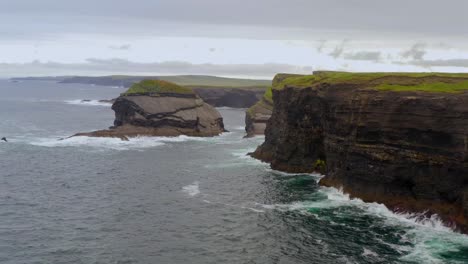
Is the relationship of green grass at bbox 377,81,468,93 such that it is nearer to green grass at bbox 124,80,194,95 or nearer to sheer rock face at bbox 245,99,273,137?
sheer rock face at bbox 245,99,273,137

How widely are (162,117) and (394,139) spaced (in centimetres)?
9571

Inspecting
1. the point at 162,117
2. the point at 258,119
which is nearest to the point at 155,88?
the point at 162,117

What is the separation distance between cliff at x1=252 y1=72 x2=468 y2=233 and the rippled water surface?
10.1ft

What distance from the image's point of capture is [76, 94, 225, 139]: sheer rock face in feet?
501

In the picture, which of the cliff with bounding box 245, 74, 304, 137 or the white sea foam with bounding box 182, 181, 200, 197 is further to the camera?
the cliff with bounding box 245, 74, 304, 137

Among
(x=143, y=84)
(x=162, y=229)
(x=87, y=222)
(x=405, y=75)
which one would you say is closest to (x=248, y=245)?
(x=162, y=229)

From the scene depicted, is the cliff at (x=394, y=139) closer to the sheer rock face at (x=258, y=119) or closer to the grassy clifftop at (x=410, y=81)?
the grassy clifftop at (x=410, y=81)

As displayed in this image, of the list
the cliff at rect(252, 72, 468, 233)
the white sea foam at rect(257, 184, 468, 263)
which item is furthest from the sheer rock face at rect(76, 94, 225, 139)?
the white sea foam at rect(257, 184, 468, 263)

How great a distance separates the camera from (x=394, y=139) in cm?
7131

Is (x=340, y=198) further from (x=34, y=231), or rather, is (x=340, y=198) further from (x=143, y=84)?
(x=143, y=84)

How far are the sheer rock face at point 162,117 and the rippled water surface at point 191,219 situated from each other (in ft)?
147

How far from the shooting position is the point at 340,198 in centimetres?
7612

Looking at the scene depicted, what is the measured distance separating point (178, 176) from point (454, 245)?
50.6 meters

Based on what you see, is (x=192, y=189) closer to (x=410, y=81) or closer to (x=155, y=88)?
(x=410, y=81)
